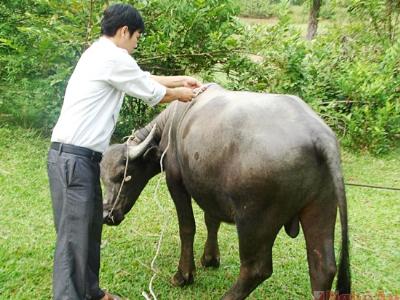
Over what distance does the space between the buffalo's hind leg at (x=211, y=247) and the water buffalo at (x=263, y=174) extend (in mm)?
616

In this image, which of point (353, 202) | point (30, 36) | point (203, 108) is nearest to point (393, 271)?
point (353, 202)

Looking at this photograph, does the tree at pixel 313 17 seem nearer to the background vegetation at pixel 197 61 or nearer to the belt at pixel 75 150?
the background vegetation at pixel 197 61

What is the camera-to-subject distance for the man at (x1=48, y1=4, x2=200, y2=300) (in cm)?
258

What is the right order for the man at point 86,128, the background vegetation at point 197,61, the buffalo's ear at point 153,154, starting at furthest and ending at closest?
the background vegetation at point 197,61, the buffalo's ear at point 153,154, the man at point 86,128

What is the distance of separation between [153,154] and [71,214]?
106 centimetres

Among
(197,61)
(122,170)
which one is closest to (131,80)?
(122,170)

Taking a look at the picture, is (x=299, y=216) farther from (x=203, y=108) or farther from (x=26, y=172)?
(x=26, y=172)

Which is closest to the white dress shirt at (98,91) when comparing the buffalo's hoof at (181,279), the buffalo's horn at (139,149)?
the buffalo's horn at (139,149)

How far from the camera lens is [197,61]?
655cm

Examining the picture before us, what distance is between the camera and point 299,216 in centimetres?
273

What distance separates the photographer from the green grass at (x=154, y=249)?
3.47m

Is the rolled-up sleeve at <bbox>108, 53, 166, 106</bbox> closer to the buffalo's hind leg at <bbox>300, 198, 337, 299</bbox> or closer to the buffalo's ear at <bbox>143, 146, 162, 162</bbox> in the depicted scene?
the buffalo's ear at <bbox>143, 146, 162, 162</bbox>

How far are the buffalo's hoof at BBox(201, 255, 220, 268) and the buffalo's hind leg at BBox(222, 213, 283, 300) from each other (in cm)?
94

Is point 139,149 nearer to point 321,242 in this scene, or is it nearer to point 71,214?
point 71,214
